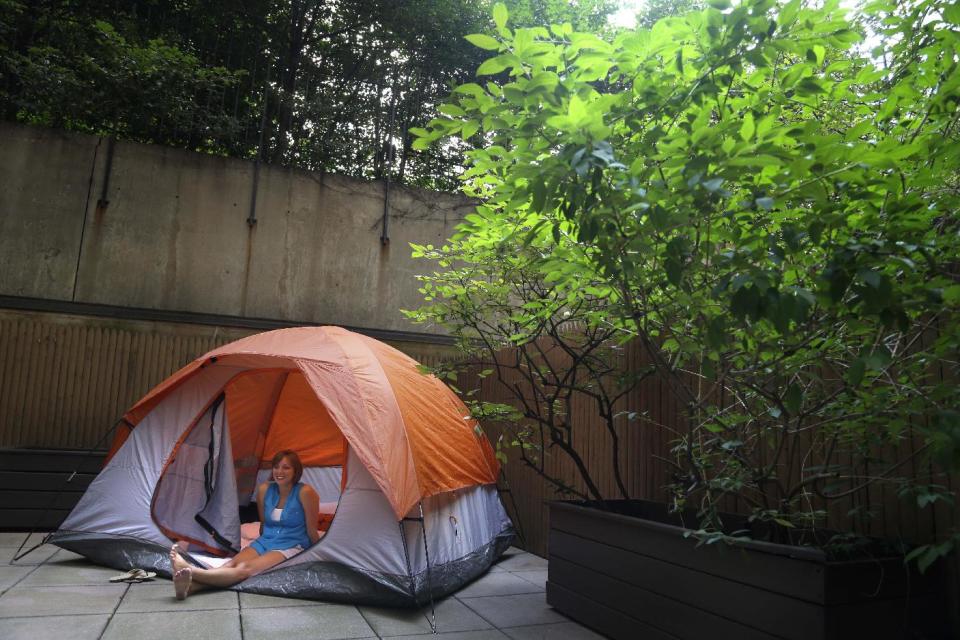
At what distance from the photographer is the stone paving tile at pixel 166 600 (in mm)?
3604

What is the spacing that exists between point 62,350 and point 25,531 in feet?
5.40

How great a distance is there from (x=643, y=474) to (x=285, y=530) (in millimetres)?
2405

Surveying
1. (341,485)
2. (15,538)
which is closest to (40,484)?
(15,538)

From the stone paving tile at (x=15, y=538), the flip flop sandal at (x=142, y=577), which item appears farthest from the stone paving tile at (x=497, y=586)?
the stone paving tile at (x=15, y=538)

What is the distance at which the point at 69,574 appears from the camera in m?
4.20

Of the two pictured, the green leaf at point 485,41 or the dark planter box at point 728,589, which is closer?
the green leaf at point 485,41

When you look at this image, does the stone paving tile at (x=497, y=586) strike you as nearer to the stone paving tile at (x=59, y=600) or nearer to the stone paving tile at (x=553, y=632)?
the stone paving tile at (x=553, y=632)

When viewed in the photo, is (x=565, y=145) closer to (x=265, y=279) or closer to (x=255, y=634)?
(x=255, y=634)

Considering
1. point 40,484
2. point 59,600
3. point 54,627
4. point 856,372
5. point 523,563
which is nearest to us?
point 856,372

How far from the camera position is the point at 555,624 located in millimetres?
3557

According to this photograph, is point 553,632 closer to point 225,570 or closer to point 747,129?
point 225,570

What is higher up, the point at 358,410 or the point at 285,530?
the point at 358,410

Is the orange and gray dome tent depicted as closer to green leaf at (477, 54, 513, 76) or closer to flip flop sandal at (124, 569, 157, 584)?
flip flop sandal at (124, 569, 157, 584)

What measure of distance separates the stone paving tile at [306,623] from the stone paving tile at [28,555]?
203 centimetres
